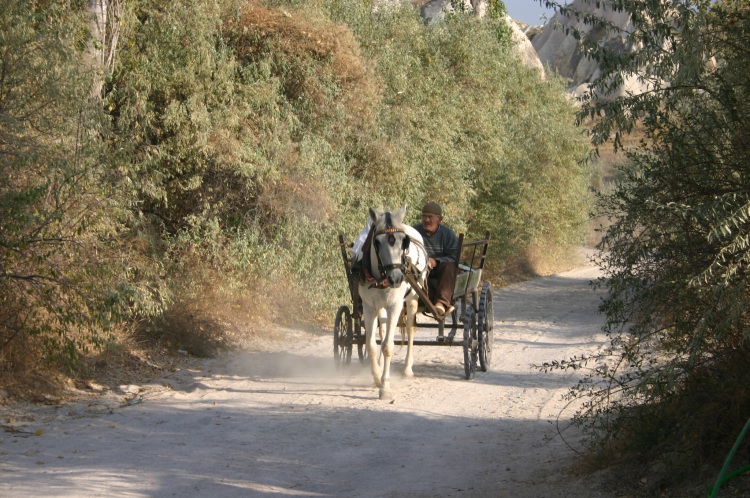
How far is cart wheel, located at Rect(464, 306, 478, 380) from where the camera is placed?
1034 cm

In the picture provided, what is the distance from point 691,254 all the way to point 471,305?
5712 millimetres

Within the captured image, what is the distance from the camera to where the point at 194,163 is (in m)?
13.3

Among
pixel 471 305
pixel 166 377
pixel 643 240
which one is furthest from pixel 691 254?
pixel 166 377

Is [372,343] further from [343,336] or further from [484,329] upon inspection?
[484,329]

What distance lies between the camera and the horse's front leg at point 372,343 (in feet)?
32.1

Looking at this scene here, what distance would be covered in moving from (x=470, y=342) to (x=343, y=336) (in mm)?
1724

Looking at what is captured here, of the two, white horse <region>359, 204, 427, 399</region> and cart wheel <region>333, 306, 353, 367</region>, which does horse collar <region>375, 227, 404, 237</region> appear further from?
cart wheel <region>333, 306, 353, 367</region>

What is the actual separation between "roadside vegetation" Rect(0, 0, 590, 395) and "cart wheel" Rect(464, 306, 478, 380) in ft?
12.8

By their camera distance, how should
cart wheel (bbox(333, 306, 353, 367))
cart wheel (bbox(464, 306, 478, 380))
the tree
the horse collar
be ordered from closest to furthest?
the tree < the horse collar < cart wheel (bbox(464, 306, 478, 380)) < cart wheel (bbox(333, 306, 353, 367))

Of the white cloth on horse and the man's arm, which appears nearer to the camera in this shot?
the white cloth on horse

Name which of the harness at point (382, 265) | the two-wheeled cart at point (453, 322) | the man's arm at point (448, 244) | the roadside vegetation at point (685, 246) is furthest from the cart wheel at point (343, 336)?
the roadside vegetation at point (685, 246)

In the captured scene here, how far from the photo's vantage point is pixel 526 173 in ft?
94.8

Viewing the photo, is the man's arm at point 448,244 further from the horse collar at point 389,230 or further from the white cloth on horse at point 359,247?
the horse collar at point 389,230

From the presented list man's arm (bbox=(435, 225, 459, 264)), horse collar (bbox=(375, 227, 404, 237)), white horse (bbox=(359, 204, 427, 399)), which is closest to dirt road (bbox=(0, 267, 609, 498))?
white horse (bbox=(359, 204, 427, 399))
